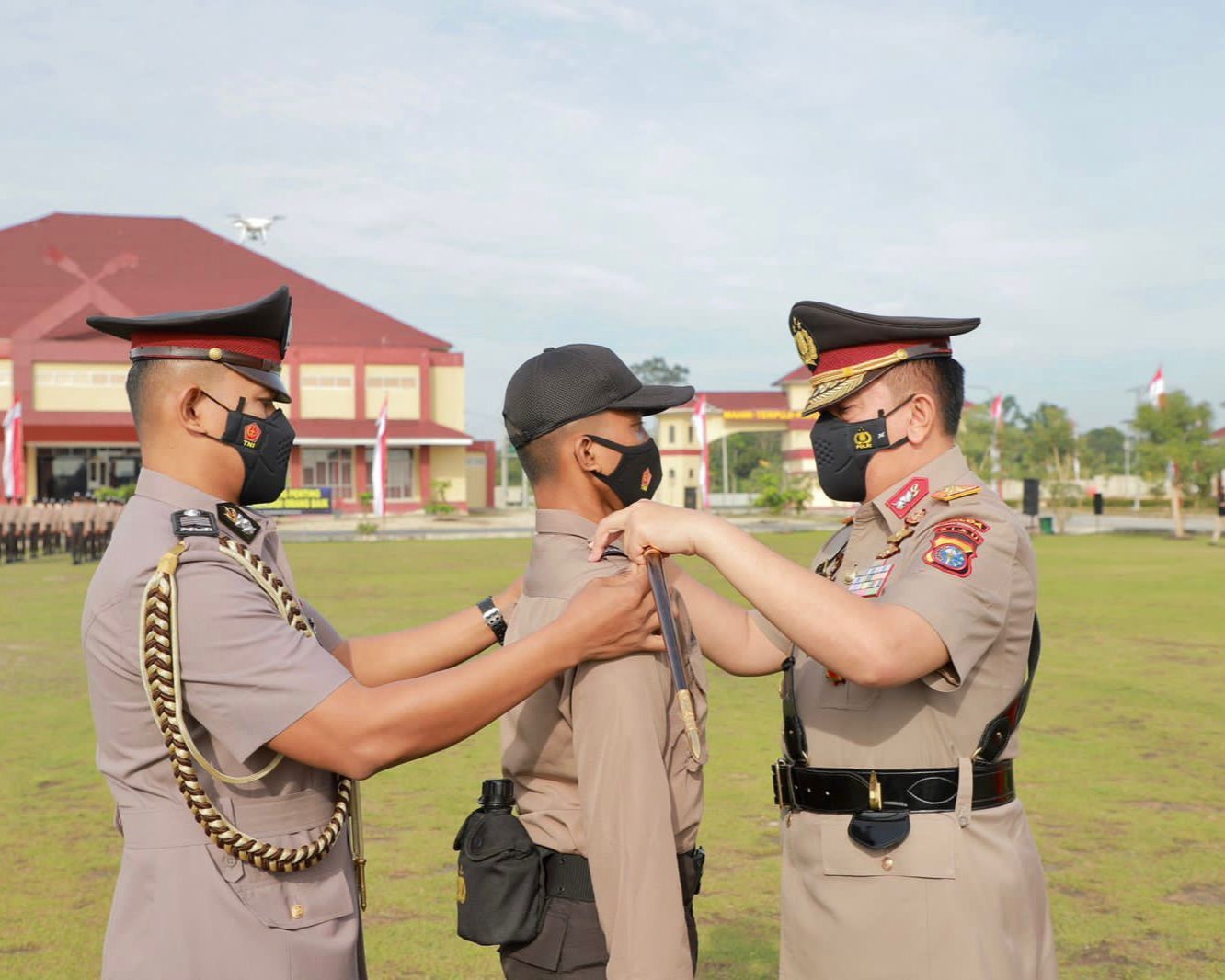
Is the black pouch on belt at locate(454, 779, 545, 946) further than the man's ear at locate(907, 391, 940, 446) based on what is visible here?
No

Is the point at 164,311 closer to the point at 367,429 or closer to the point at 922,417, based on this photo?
the point at 367,429

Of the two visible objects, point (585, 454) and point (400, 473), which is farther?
point (400, 473)

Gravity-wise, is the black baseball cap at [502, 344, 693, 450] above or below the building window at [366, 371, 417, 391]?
below

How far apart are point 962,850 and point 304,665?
4.42 ft

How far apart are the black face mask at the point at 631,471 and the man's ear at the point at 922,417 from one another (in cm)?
58

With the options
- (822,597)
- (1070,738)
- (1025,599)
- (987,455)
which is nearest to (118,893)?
(822,597)

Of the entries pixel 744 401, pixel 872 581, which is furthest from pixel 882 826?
pixel 744 401

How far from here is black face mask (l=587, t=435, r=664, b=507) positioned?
2.50 metres

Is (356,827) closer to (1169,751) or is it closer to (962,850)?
(962,850)

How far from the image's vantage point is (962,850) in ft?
7.68

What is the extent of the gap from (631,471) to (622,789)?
740mm

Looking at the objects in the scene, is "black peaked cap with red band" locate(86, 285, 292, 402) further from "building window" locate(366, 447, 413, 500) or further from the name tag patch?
"building window" locate(366, 447, 413, 500)

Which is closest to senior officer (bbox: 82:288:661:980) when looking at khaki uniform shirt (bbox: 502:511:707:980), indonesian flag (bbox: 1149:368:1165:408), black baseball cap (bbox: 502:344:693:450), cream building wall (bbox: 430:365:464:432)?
khaki uniform shirt (bbox: 502:511:707:980)

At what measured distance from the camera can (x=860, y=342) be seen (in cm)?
259
